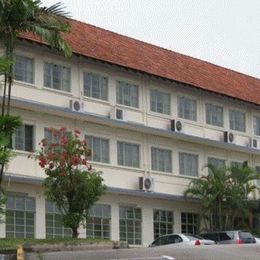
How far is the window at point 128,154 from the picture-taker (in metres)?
35.4

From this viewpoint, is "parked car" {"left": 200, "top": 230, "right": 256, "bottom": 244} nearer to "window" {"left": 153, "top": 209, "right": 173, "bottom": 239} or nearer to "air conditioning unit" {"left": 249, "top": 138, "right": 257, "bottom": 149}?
"window" {"left": 153, "top": 209, "right": 173, "bottom": 239}

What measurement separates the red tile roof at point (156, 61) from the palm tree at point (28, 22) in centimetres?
776

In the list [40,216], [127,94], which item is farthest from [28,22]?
[127,94]

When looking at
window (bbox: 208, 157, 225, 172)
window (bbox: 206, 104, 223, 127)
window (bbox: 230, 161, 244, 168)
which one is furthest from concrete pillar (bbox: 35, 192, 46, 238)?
window (bbox: 206, 104, 223, 127)

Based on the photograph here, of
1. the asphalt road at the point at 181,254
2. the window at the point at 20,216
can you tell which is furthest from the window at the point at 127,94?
the asphalt road at the point at 181,254

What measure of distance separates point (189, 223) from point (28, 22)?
1866 cm

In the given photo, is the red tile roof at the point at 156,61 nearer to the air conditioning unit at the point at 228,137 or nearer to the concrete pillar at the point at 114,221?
the air conditioning unit at the point at 228,137

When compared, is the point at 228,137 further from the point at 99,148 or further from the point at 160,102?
the point at 99,148

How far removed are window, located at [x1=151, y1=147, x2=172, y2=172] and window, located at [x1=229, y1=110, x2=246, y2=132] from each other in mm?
5161

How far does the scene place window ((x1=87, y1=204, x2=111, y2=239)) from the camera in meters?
33.5

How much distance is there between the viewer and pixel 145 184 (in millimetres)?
35438

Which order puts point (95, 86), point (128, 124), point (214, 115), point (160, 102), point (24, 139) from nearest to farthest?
point (24, 139) < point (95, 86) < point (128, 124) < point (160, 102) < point (214, 115)

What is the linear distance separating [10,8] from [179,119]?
1748 centimetres

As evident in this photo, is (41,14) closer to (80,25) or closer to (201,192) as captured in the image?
(80,25)
